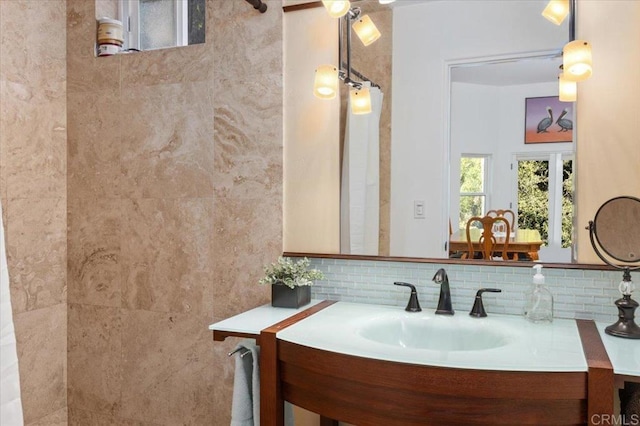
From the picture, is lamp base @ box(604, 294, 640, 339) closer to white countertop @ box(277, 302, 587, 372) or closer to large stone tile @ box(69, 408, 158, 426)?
white countertop @ box(277, 302, 587, 372)

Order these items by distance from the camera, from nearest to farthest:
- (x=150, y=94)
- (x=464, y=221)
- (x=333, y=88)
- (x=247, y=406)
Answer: (x=247, y=406), (x=464, y=221), (x=333, y=88), (x=150, y=94)

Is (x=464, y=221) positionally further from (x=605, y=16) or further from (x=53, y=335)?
(x=53, y=335)

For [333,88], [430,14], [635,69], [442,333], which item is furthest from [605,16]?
[442,333]

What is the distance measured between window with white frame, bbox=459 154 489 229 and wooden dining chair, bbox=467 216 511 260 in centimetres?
2

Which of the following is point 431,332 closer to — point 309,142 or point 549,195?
point 549,195

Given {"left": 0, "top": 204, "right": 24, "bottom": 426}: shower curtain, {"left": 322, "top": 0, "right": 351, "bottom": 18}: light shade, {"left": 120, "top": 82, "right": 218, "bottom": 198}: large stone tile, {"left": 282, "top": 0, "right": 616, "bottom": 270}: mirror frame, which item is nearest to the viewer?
{"left": 0, "top": 204, "right": 24, "bottom": 426}: shower curtain

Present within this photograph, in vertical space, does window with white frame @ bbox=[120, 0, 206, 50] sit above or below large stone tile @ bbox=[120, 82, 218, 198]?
above

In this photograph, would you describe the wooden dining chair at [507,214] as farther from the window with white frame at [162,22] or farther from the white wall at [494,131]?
the window with white frame at [162,22]

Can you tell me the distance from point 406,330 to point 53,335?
5.31ft

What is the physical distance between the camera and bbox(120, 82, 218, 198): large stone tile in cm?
201

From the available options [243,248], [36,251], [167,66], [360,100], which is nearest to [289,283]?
[243,248]

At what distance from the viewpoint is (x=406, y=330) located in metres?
1.57

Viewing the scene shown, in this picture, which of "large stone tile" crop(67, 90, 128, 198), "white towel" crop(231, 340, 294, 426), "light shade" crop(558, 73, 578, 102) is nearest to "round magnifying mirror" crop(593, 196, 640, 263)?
"light shade" crop(558, 73, 578, 102)

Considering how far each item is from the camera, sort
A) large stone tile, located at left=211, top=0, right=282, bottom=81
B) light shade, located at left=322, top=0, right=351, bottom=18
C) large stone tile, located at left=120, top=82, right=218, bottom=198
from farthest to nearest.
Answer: large stone tile, located at left=120, top=82, right=218, bottom=198
large stone tile, located at left=211, top=0, right=282, bottom=81
light shade, located at left=322, top=0, right=351, bottom=18
